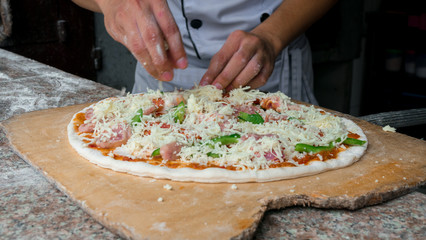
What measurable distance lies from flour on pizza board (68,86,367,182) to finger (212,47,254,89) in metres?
0.07

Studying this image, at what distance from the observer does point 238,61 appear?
232 cm

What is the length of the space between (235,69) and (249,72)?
81 mm

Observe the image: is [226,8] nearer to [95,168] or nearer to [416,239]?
[95,168]

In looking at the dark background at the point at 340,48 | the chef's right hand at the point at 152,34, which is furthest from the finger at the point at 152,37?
the dark background at the point at 340,48

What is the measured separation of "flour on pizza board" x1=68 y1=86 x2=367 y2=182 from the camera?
164 centimetres

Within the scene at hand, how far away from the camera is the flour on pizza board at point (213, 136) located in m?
1.64

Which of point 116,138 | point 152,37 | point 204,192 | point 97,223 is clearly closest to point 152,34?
point 152,37

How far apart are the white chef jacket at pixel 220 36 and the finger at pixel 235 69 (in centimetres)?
39

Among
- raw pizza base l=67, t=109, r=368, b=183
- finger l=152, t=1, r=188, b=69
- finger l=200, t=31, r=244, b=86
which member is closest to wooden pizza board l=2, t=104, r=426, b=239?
raw pizza base l=67, t=109, r=368, b=183

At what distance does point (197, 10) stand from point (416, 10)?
314 cm

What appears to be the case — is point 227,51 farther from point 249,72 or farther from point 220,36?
point 220,36

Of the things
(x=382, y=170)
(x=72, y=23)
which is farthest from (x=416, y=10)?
(x=72, y=23)

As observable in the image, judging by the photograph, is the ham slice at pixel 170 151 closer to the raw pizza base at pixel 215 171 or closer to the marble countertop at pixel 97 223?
the raw pizza base at pixel 215 171

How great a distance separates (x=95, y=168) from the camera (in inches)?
67.1
